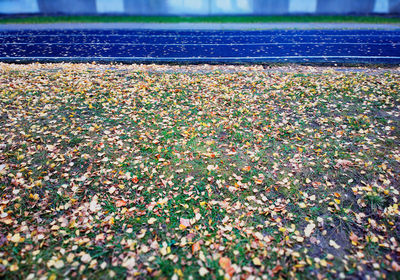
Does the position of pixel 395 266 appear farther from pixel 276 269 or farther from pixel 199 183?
pixel 199 183

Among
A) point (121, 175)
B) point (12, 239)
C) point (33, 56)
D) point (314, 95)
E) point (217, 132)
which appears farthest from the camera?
point (33, 56)

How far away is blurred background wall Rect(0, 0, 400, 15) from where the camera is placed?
84.5 feet

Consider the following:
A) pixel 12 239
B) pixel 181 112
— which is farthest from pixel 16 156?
pixel 181 112

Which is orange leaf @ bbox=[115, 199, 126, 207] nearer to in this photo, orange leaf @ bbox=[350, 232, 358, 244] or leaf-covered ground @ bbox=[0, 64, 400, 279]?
leaf-covered ground @ bbox=[0, 64, 400, 279]

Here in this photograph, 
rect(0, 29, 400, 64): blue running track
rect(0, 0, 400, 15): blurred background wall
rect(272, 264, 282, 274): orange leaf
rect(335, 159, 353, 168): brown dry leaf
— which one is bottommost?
rect(272, 264, 282, 274): orange leaf

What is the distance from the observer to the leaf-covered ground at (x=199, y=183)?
3.06m

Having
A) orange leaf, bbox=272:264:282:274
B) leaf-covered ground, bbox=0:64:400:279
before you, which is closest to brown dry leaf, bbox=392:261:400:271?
leaf-covered ground, bbox=0:64:400:279

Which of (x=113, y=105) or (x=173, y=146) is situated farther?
(x=113, y=105)

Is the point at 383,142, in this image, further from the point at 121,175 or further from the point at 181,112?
the point at 121,175

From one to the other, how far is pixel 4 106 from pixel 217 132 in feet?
17.3

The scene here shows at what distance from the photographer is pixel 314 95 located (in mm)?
7176

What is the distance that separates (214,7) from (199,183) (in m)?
25.8

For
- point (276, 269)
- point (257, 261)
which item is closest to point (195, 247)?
point (257, 261)

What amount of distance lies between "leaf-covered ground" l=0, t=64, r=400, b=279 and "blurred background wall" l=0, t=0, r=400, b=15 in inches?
862
